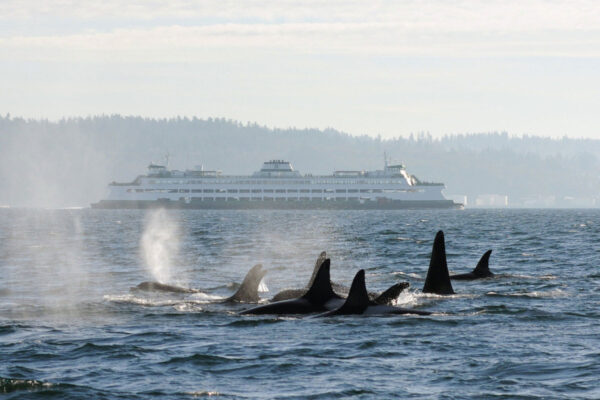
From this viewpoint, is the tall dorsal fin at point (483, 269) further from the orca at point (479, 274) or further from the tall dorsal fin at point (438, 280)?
the tall dorsal fin at point (438, 280)

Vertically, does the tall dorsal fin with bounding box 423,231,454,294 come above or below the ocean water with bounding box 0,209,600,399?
above

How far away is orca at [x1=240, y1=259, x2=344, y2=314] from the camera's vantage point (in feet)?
77.6

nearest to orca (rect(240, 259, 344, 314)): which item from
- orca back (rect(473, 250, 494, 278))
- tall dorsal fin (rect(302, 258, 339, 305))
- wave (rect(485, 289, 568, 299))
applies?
tall dorsal fin (rect(302, 258, 339, 305))

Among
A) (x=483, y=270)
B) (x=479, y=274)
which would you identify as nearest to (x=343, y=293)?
(x=479, y=274)

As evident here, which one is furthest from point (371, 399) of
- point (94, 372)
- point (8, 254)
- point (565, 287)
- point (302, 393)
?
point (8, 254)

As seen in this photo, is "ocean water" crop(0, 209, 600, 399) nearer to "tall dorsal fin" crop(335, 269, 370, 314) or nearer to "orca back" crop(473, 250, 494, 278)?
"tall dorsal fin" crop(335, 269, 370, 314)

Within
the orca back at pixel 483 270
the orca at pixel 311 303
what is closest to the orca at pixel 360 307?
the orca at pixel 311 303

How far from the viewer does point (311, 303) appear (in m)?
23.8

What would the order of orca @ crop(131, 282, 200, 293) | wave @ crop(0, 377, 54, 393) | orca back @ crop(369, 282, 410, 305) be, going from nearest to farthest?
1. wave @ crop(0, 377, 54, 393)
2. orca back @ crop(369, 282, 410, 305)
3. orca @ crop(131, 282, 200, 293)

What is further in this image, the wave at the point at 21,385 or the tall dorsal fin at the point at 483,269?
the tall dorsal fin at the point at 483,269

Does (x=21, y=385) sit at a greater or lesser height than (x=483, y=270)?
lesser

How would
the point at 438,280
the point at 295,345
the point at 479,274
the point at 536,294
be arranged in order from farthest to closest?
1. the point at 479,274
2. the point at 536,294
3. the point at 438,280
4. the point at 295,345

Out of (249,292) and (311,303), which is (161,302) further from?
(311,303)

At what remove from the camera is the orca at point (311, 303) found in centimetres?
2364
